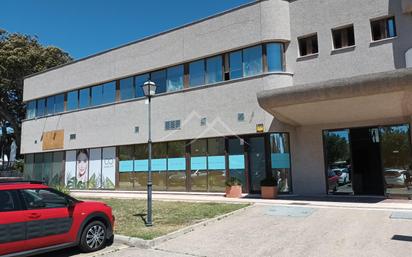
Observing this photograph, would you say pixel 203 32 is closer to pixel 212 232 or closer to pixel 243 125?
pixel 243 125

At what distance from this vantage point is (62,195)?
8898 mm

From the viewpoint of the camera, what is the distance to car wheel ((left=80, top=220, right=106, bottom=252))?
8891 millimetres

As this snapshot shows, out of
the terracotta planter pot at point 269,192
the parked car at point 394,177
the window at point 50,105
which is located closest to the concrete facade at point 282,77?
the terracotta planter pot at point 269,192

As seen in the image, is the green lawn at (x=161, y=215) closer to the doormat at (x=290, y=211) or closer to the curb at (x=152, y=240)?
the curb at (x=152, y=240)

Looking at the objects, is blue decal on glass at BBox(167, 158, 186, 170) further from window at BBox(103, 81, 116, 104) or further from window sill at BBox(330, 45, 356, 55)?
window sill at BBox(330, 45, 356, 55)

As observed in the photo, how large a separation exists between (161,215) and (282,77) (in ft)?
30.9

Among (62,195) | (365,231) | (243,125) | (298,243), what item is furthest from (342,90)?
(62,195)

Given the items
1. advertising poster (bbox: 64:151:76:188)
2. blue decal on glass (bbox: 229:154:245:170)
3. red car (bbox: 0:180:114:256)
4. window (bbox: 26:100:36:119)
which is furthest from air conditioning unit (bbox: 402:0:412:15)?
window (bbox: 26:100:36:119)

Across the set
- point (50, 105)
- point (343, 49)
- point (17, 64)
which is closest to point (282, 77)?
point (343, 49)

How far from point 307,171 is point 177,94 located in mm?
8543

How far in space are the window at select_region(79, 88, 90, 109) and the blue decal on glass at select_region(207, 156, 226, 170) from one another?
11825 millimetres

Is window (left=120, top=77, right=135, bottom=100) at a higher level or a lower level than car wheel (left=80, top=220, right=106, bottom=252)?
higher

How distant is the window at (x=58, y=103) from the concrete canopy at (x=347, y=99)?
63.6ft

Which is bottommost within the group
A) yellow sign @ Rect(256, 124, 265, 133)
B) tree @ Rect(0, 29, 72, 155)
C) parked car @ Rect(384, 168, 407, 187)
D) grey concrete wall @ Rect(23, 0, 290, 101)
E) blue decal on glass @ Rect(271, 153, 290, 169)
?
parked car @ Rect(384, 168, 407, 187)
